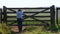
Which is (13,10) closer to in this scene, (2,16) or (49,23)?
(2,16)

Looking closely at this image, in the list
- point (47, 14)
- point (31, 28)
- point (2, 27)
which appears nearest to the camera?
point (2, 27)

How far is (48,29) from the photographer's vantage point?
13305 mm

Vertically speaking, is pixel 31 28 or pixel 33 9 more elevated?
pixel 33 9

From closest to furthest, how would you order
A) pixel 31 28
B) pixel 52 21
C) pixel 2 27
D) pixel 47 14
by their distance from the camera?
pixel 2 27 → pixel 31 28 → pixel 52 21 → pixel 47 14

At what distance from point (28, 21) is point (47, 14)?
1.53 metres

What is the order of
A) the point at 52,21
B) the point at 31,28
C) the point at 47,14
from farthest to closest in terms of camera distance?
the point at 47,14, the point at 52,21, the point at 31,28

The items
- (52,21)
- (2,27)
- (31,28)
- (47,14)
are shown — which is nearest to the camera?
(2,27)

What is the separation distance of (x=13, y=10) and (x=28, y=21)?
1.18 m

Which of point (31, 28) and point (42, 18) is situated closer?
point (31, 28)

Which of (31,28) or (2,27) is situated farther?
(31,28)

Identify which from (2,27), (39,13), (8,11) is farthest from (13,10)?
(2,27)

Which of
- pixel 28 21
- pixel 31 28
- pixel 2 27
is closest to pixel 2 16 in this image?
pixel 28 21

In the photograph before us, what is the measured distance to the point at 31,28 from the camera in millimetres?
13211

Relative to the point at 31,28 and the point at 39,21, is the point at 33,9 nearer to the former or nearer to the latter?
the point at 39,21
